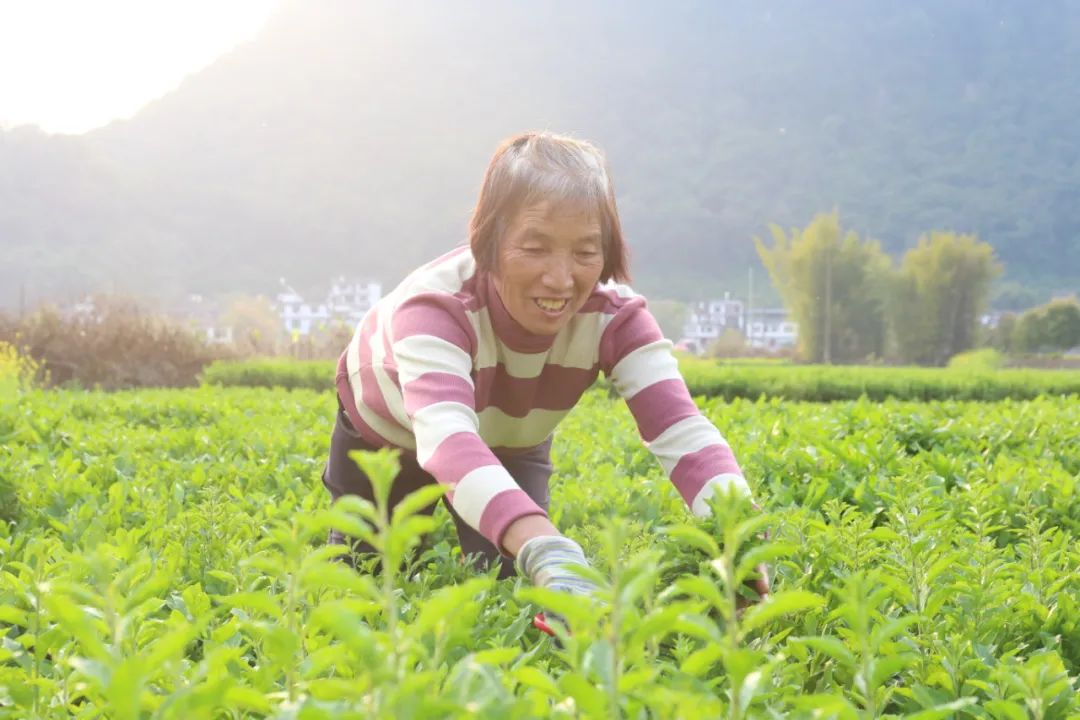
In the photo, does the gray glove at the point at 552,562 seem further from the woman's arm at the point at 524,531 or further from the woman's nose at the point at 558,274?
the woman's nose at the point at 558,274

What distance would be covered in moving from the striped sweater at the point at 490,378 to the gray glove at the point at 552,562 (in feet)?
0.70

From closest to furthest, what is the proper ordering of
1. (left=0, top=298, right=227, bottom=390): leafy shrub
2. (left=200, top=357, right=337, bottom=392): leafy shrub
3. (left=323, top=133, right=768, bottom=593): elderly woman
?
(left=323, top=133, right=768, bottom=593): elderly woman → (left=200, top=357, right=337, bottom=392): leafy shrub → (left=0, top=298, right=227, bottom=390): leafy shrub

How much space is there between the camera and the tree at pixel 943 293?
4762cm

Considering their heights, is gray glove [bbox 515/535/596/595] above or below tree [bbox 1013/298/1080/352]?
above

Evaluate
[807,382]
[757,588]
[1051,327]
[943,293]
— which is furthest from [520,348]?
[1051,327]

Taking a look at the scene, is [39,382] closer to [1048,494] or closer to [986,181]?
[1048,494]

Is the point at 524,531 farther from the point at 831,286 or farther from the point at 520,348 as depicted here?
the point at 831,286

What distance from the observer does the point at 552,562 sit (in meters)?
1.67

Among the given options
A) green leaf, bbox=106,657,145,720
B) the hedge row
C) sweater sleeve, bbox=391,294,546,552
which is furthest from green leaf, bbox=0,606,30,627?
the hedge row

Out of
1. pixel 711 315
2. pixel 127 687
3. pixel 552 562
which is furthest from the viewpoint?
pixel 711 315

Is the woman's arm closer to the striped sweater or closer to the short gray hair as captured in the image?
the striped sweater

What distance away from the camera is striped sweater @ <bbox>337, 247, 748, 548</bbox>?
214cm

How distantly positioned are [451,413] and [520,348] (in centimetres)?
51

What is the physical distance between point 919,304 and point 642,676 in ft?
169
